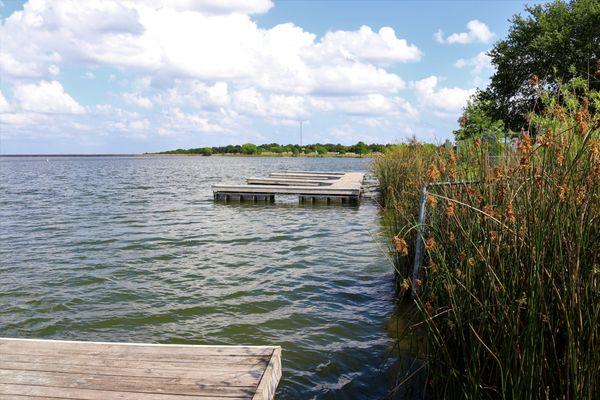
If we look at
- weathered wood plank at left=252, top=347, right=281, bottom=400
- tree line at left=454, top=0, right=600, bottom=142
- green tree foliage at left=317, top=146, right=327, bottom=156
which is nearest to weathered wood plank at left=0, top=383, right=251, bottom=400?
weathered wood plank at left=252, top=347, right=281, bottom=400

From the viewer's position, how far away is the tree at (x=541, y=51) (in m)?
21.8

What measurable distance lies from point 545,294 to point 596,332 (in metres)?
0.29

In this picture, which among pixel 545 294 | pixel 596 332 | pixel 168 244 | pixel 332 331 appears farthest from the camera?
pixel 168 244

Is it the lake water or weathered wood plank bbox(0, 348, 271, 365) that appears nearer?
weathered wood plank bbox(0, 348, 271, 365)

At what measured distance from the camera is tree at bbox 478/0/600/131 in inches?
856

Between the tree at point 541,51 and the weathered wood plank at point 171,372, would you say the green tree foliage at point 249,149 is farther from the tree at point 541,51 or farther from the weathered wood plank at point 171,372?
the weathered wood plank at point 171,372

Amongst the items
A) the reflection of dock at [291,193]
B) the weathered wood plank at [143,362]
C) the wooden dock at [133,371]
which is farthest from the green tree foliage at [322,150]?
the weathered wood plank at [143,362]

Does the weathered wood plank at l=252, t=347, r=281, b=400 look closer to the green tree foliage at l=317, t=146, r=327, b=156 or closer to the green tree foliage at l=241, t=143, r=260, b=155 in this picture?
the green tree foliage at l=317, t=146, r=327, b=156

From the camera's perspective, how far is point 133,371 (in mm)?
3088

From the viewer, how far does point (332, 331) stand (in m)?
5.01

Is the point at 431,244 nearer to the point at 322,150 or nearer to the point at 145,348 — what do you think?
the point at 145,348

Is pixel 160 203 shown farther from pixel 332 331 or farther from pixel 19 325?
pixel 332 331

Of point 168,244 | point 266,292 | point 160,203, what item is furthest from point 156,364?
point 160,203

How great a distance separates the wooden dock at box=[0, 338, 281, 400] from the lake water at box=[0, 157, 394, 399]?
2.80ft
